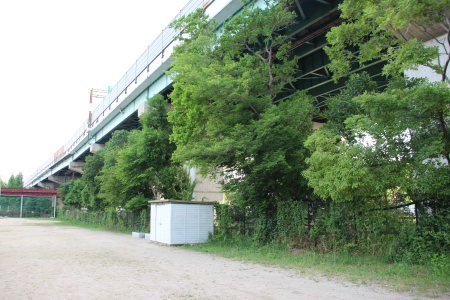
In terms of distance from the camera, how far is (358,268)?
32.0 ft

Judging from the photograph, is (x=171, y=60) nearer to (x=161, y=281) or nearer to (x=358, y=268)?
(x=161, y=281)

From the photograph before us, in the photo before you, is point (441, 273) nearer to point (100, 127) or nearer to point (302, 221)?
point (302, 221)

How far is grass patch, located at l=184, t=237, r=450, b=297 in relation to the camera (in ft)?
25.1

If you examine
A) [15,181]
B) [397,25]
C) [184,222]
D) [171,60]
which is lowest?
[184,222]

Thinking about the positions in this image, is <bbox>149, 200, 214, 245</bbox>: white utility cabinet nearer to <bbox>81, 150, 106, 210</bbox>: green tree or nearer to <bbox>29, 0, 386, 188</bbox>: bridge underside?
<bbox>29, 0, 386, 188</bbox>: bridge underside

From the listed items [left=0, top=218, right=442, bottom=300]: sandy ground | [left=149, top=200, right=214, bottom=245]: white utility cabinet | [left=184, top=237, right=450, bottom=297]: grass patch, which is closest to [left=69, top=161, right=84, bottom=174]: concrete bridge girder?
[left=149, top=200, right=214, bottom=245]: white utility cabinet

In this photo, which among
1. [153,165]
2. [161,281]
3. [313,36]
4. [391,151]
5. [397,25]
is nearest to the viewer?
[161,281]

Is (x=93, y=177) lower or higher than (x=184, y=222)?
higher

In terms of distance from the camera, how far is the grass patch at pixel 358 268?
766 centimetres

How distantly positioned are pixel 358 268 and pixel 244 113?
7.27 meters

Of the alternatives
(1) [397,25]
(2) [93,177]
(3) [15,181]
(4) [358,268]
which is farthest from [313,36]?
(3) [15,181]

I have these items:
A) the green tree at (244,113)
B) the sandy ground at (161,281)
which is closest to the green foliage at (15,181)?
the green tree at (244,113)

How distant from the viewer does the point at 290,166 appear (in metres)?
13.3

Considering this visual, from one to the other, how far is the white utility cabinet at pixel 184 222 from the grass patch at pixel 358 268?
9.77 feet
